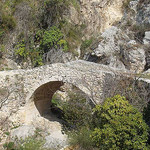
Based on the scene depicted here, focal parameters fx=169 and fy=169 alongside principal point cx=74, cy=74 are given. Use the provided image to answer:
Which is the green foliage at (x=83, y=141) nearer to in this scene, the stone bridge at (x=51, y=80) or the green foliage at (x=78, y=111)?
the green foliage at (x=78, y=111)

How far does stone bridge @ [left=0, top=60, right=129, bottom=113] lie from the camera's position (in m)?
7.87

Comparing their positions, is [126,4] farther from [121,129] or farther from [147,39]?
[121,129]

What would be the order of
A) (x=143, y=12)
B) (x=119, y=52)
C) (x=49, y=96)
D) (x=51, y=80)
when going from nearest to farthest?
(x=51, y=80)
(x=49, y=96)
(x=119, y=52)
(x=143, y=12)

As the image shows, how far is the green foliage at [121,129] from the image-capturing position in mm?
4754

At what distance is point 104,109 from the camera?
5383mm

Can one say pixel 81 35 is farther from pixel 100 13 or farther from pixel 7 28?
pixel 7 28

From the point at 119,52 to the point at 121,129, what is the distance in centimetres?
1006

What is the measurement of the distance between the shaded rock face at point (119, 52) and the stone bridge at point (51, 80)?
4.78 meters

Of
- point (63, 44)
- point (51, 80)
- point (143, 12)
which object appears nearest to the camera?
point (51, 80)

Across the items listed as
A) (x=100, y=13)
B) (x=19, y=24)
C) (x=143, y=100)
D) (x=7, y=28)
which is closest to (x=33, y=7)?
(x=19, y=24)

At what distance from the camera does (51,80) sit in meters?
8.57

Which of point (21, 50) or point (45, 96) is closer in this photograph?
point (45, 96)

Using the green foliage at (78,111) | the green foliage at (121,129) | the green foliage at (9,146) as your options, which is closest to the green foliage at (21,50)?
the green foliage at (78,111)

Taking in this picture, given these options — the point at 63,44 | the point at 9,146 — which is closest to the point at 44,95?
the point at 9,146
